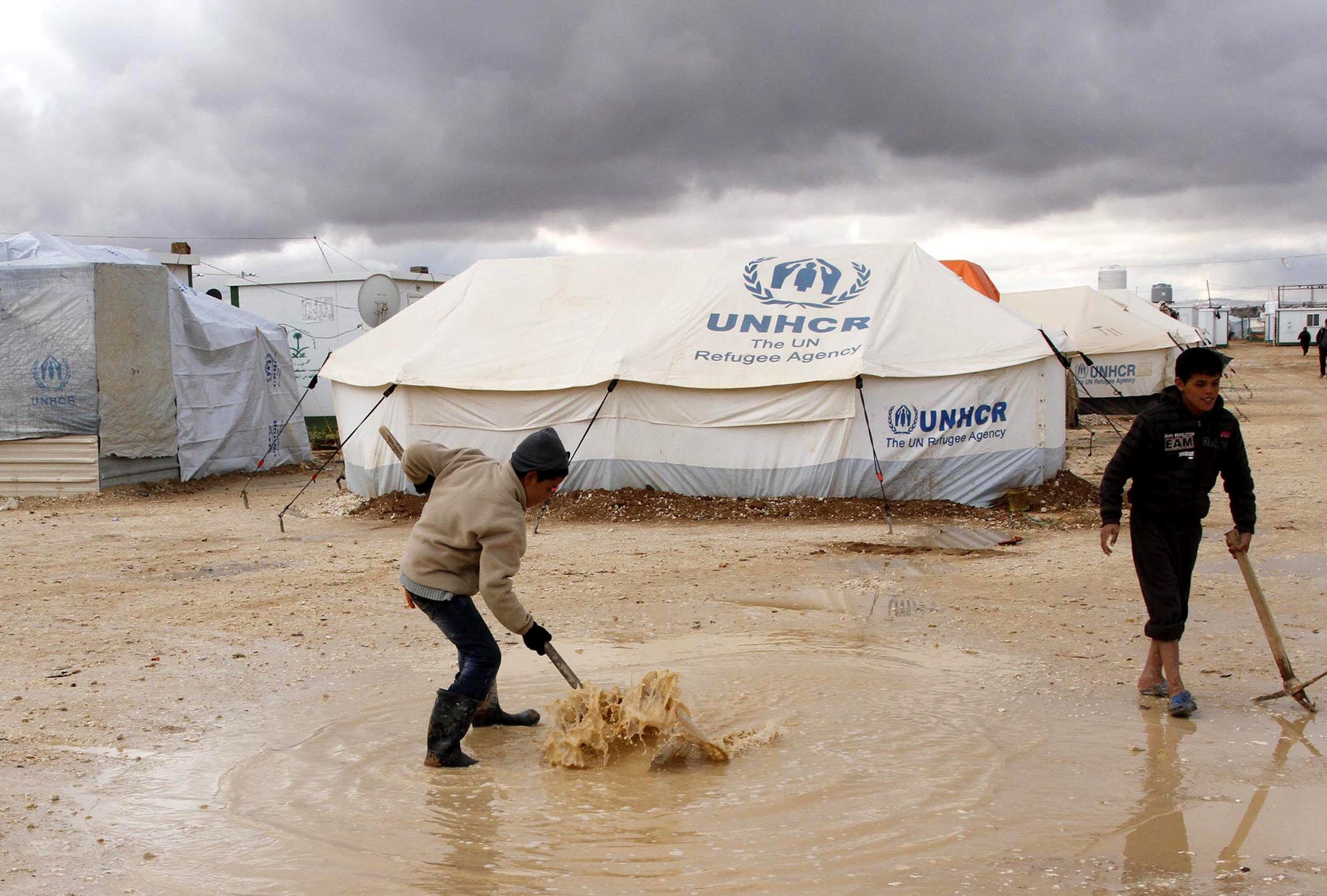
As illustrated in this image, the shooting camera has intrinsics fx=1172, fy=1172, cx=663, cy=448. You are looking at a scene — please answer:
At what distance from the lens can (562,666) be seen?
204 inches

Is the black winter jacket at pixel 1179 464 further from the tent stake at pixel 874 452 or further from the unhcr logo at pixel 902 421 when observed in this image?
the unhcr logo at pixel 902 421

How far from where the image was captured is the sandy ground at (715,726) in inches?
153

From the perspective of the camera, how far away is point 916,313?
1308 centimetres

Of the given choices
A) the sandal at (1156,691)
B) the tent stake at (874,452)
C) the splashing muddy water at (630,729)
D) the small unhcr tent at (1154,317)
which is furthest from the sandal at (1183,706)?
the small unhcr tent at (1154,317)

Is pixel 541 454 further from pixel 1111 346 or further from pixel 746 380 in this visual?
pixel 1111 346

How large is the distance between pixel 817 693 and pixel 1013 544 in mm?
5188

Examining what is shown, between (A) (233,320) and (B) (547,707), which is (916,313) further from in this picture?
(A) (233,320)

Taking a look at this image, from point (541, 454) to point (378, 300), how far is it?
1490cm

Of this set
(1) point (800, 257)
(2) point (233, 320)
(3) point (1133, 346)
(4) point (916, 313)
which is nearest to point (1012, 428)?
(4) point (916, 313)

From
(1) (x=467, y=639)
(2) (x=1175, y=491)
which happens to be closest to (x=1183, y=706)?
(2) (x=1175, y=491)

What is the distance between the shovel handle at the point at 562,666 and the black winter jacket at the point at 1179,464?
8.29 feet

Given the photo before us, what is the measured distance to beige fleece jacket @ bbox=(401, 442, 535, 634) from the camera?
15.2 feet

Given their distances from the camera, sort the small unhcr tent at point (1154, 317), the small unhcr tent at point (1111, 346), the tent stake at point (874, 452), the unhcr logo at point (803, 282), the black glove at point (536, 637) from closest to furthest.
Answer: the black glove at point (536, 637), the tent stake at point (874, 452), the unhcr logo at point (803, 282), the small unhcr tent at point (1111, 346), the small unhcr tent at point (1154, 317)

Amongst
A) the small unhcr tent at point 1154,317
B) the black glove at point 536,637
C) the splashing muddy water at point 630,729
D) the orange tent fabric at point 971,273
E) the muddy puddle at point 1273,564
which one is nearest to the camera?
the black glove at point 536,637
